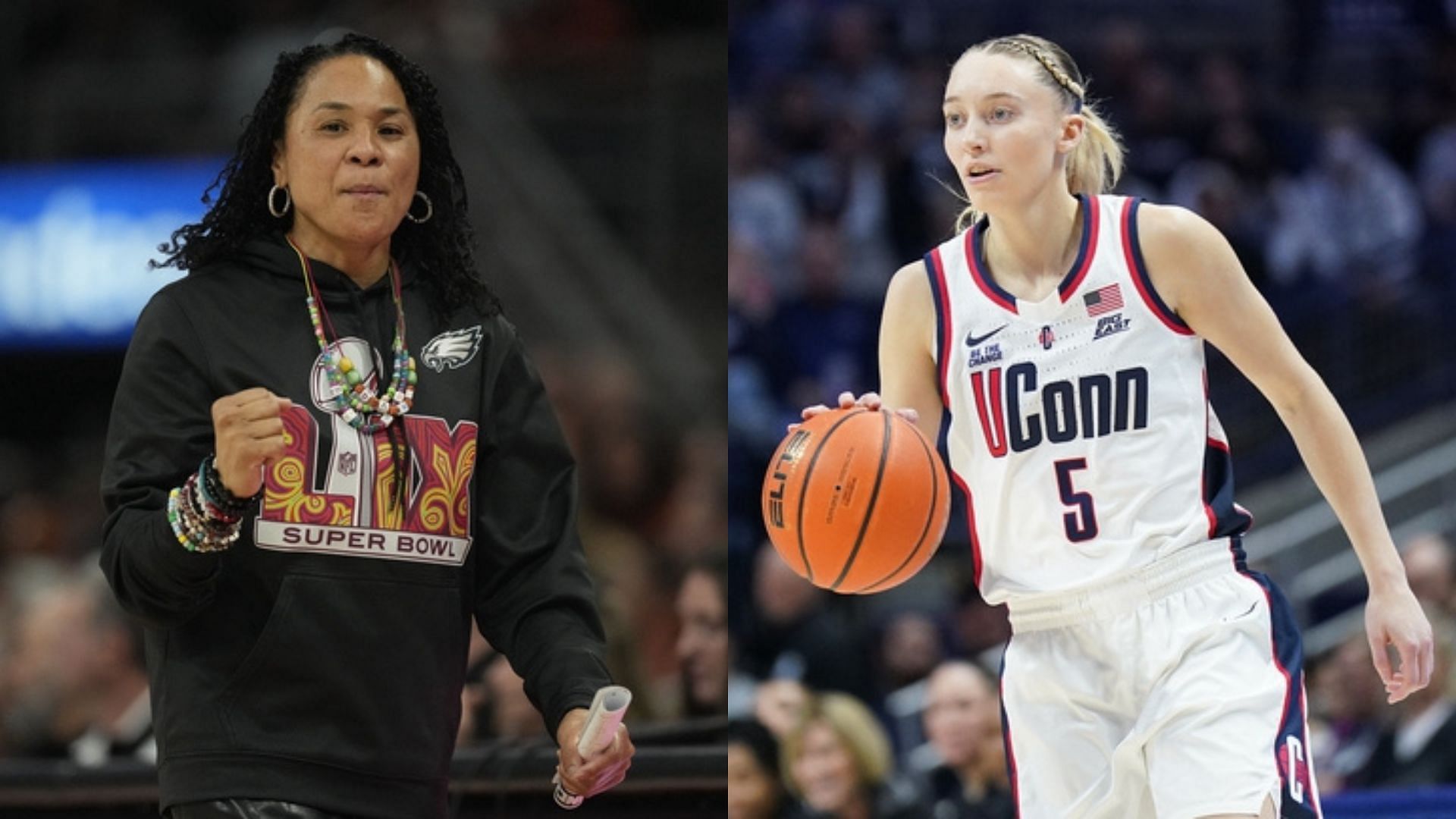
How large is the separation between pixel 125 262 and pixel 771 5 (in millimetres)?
4429

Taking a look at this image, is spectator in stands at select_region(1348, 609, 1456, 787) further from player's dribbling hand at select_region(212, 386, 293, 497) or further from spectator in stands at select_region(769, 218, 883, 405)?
player's dribbling hand at select_region(212, 386, 293, 497)

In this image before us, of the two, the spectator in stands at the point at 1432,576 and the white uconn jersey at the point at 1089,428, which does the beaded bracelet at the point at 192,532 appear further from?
the spectator in stands at the point at 1432,576

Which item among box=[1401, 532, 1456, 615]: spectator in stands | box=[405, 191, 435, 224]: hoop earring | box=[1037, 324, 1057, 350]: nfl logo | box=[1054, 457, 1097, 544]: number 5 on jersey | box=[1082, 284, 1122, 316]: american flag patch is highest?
box=[1401, 532, 1456, 615]: spectator in stands

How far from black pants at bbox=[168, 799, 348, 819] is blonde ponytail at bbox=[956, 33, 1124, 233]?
1975 millimetres

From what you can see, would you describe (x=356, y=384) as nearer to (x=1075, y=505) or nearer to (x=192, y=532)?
(x=192, y=532)

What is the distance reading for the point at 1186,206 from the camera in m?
12.1

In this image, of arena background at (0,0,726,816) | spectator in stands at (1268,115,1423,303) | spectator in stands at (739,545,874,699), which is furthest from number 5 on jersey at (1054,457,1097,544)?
spectator in stands at (1268,115,1423,303)

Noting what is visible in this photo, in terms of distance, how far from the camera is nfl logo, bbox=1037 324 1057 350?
3.90 meters

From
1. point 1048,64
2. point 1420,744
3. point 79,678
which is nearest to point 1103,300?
point 1048,64

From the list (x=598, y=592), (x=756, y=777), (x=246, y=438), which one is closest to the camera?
(x=246, y=438)

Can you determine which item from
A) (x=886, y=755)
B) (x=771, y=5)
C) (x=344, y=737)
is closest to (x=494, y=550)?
(x=344, y=737)

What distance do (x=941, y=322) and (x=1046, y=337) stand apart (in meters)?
0.24

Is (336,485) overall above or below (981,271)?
below

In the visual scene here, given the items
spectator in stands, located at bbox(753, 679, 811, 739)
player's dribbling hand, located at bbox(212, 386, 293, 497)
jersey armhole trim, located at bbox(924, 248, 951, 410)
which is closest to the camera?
player's dribbling hand, located at bbox(212, 386, 293, 497)
